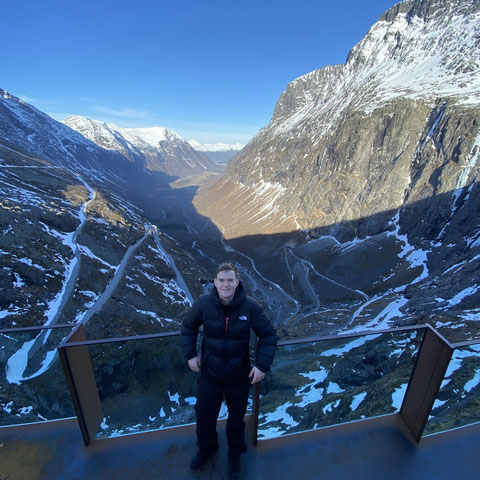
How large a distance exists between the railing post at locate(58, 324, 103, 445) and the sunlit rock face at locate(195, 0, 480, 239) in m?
85.2

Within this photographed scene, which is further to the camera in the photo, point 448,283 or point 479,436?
point 448,283

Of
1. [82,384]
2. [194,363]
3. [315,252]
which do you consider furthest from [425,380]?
[315,252]

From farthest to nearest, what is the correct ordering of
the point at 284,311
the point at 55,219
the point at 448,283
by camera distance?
the point at 284,311 < the point at 55,219 < the point at 448,283

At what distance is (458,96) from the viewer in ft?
295

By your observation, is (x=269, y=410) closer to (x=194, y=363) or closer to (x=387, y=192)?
(x=194, y=363)

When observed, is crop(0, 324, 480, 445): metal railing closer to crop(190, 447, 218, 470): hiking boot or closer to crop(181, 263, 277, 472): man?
crop(181, 263, 277, 472): man

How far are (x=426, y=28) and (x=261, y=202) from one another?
102743 millimetres

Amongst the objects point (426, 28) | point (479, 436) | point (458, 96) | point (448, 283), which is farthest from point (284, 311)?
point (426, 28)

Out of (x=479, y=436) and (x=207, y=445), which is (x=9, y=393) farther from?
(x=479, y=436)

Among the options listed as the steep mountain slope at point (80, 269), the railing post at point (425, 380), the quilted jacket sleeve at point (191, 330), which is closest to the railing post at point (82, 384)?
the quilted jacket sleeve at point (191, 330)

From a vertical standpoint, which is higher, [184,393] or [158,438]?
[184,393]

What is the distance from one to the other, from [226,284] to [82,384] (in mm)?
3110

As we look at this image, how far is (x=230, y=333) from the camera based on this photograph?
4.77 m

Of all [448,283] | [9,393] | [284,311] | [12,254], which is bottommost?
[284,311]
